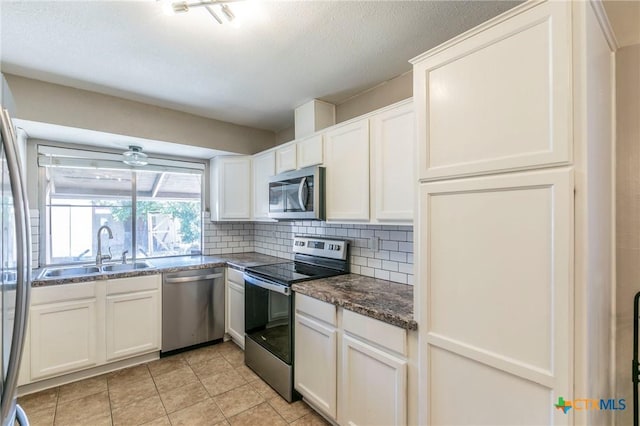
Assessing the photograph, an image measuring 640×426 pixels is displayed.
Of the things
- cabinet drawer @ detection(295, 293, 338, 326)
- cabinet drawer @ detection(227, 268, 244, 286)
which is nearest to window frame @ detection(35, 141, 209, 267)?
cabinet drawer @ detection(227, 268, 244, 286)

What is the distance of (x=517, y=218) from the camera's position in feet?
3.56

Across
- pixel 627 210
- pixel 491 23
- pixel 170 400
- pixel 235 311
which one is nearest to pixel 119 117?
pixel 235 311

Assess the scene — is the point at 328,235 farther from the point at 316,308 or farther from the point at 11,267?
the point at 11,267

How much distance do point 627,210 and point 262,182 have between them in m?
2.93

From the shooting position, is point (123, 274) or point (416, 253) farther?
point (123, 274)

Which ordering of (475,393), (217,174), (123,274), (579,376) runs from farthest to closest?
(217,174)
(123,274)
(475,393)
(579,376)

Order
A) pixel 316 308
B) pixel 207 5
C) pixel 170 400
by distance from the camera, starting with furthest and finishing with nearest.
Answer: pixel 170 400 → pixel 316 308 → pixel 207 5

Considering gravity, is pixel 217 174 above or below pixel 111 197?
above

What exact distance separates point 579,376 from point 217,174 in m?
3.57

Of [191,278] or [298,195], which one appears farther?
[191,278]

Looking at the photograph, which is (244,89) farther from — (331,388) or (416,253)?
A: (331,388)

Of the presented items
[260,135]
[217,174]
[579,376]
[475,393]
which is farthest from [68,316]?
[579,376]

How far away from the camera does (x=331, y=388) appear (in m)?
1.90

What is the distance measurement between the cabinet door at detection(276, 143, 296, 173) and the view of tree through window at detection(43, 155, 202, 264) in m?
1.40
